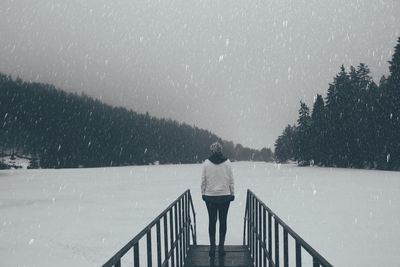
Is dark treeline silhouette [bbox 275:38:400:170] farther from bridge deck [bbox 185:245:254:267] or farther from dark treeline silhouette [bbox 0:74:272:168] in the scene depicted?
dark treeline silhouette [bbox 0:74:272:168]

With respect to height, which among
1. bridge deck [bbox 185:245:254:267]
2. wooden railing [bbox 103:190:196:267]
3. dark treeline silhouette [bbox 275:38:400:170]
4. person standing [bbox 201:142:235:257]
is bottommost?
bridge deck [bbox 185:245:254:267]

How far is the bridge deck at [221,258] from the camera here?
20.1ft

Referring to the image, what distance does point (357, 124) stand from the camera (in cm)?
5309

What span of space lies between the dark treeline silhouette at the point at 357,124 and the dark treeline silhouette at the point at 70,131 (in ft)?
271

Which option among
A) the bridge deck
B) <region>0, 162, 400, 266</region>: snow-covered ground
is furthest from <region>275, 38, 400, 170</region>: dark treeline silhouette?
the bridge deck

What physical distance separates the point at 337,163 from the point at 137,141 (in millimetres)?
106473

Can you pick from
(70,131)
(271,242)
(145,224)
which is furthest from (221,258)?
(70,131)

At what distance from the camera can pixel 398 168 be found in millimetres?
47406

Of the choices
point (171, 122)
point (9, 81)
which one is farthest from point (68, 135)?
point (171, 122)

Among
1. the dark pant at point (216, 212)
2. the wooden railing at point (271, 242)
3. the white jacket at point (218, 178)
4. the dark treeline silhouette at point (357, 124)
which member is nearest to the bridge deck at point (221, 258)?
the wooden railing at point (271, 242)

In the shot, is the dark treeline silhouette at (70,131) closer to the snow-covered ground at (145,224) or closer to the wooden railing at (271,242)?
the snow-covered ground at (145,224)

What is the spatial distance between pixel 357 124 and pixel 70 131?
10217 cm

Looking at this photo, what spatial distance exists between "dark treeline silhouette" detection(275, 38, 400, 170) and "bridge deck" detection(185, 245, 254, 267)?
42989 mm

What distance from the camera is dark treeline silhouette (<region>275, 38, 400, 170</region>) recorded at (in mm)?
45406
